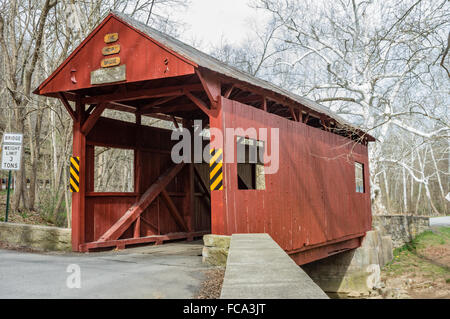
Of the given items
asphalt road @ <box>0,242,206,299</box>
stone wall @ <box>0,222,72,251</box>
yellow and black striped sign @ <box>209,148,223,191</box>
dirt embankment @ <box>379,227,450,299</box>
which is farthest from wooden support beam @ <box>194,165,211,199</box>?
dirt embankment @ <box>379,227,450,299</box>

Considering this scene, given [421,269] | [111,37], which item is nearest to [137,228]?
[111,37]

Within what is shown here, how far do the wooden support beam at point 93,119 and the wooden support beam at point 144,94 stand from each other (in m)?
0.19

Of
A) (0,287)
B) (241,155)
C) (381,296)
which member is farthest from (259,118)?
(381,296)

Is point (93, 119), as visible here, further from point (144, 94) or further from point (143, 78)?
point (143, 78)

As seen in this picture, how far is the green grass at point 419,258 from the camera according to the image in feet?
57.0

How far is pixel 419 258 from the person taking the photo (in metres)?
19.2

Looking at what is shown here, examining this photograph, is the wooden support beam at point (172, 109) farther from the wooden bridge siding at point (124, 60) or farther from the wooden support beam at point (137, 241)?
the wooden support beam at point (137, 241)

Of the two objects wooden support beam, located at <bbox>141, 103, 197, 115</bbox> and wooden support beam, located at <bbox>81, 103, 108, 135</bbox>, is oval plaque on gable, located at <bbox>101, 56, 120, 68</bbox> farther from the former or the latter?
wooden support beam, located at <bbox>141, 103, 197, 115</bbox>

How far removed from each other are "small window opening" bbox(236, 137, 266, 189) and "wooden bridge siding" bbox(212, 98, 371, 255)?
74.5 inches

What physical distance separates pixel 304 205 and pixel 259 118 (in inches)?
110

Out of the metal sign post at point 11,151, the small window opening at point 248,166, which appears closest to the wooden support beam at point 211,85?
the small window opening at point 248,166

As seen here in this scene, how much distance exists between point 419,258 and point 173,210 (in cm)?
1320
